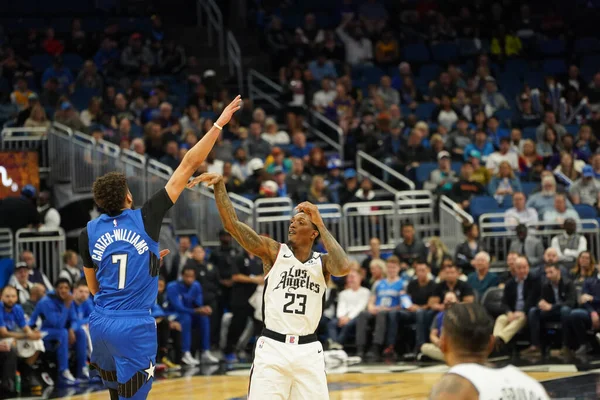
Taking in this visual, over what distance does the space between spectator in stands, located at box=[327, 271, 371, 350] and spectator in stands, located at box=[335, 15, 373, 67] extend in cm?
933

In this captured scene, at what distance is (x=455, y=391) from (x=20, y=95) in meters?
18.4

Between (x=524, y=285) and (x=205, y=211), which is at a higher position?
(x=205, y=211)

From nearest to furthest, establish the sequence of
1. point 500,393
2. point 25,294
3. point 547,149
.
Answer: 1. point 500,393
2. point 25,294
3. point 547,149

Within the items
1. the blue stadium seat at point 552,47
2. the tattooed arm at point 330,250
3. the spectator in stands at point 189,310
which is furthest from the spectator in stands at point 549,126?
the tattooed arm at point 330,250

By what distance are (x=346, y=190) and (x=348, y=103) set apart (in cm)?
405

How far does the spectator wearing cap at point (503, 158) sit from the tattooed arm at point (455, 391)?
16.5 m

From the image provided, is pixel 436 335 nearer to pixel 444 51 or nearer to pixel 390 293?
pixel 390 293

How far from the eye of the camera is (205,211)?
757 inches

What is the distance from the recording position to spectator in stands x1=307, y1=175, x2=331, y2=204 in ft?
63.2

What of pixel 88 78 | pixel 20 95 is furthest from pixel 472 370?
pixel 88 78

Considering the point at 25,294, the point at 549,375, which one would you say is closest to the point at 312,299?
the point at 549,375

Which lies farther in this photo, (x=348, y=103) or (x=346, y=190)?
(x=348, y=103)

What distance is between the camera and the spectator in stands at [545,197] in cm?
1881

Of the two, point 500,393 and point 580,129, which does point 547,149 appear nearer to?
point 580,129
